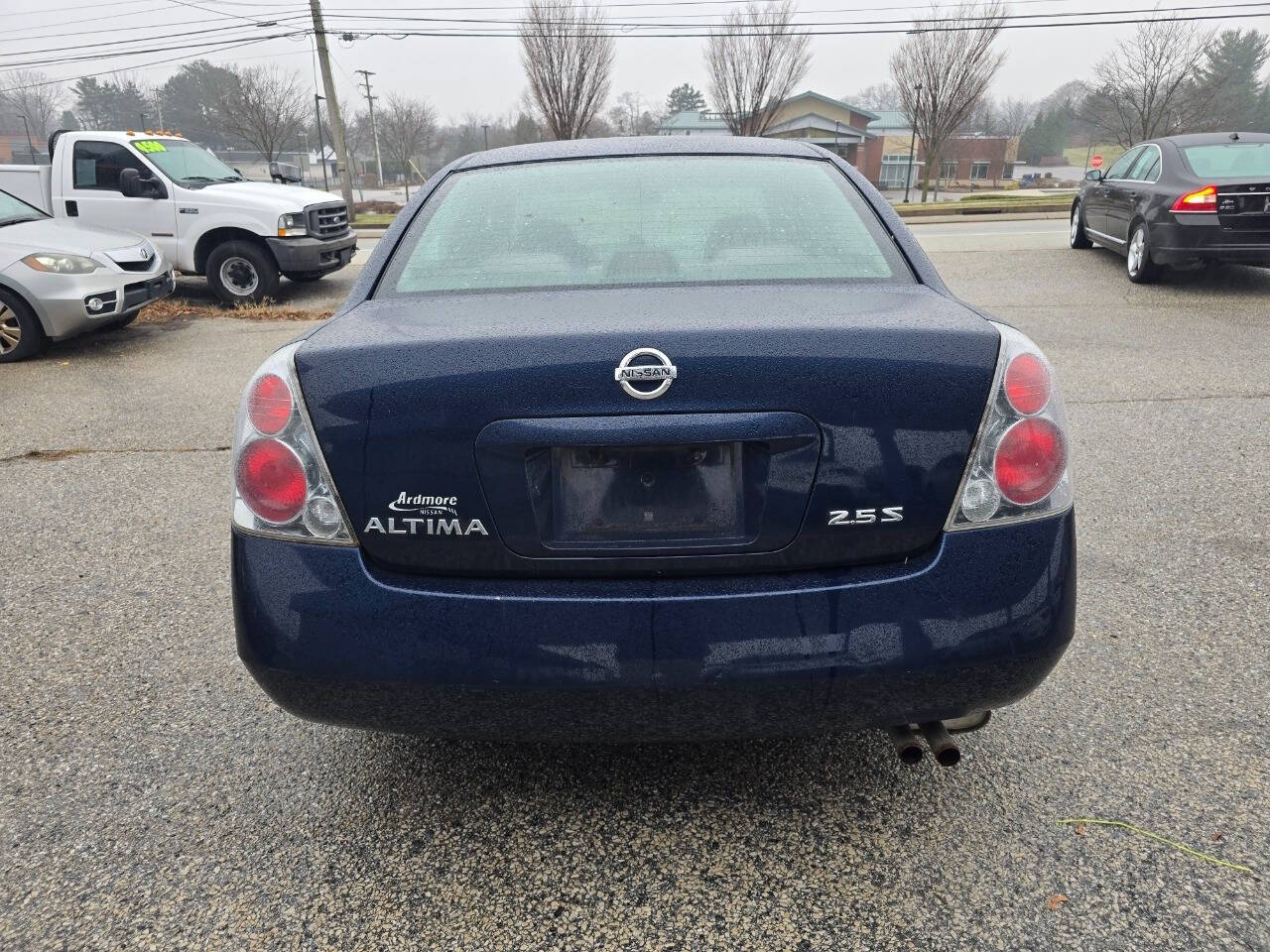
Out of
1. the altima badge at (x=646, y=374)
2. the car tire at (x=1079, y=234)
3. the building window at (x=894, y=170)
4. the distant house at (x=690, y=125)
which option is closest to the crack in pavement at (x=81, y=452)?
the altima badge at (x=646, y=374)

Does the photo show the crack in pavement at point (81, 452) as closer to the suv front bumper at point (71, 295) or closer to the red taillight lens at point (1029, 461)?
the suv front bumper at point (71, 295)

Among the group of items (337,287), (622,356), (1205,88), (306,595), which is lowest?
(337,287)

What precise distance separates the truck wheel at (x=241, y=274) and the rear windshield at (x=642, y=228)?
9.05m

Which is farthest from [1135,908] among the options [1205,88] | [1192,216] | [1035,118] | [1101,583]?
[1035,118]

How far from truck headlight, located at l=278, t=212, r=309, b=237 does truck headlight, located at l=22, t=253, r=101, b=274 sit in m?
2.98

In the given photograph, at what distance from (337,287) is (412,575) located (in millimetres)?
11310

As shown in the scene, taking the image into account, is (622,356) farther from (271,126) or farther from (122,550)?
(271,126)

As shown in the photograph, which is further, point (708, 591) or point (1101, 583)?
point (1101, 583)

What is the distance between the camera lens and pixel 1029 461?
5.97 feet

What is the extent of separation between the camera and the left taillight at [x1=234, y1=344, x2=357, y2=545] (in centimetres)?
183

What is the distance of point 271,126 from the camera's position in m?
40.6

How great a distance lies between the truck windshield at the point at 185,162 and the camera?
10930 mm

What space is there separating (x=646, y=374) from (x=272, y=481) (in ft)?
2.64

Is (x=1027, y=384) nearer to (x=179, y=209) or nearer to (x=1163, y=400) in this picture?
(x=1163, y=400)
